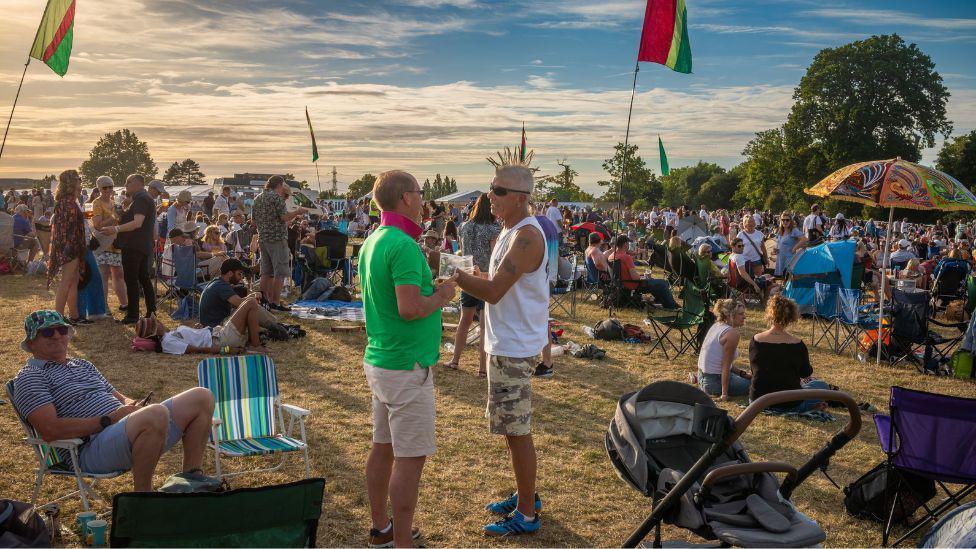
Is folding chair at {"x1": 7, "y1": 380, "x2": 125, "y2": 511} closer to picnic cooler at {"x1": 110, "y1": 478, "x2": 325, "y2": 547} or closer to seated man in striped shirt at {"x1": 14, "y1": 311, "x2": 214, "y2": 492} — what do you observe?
A: seated man in striped shirt at {"x1": 14, "y1": 311, "x2": 214, "y2": 492}

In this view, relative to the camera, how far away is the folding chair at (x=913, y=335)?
332 inches

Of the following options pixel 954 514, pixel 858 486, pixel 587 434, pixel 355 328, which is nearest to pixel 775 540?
pixel 954 514

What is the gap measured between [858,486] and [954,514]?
159cm

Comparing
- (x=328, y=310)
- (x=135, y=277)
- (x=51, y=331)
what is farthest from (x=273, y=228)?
(x=51, y=331)

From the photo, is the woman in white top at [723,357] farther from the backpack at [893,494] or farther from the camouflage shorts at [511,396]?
the camouflage shorts at [511,396]

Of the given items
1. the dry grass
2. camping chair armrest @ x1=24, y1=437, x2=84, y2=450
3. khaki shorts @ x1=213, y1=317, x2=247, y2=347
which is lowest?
the dry grass

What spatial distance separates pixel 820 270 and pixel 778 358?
497 cm

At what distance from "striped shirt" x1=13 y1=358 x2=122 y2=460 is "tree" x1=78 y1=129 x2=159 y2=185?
9515 centimetres

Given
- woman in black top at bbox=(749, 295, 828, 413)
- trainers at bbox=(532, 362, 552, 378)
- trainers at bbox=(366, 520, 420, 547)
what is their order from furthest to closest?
trainers at bbox=(532, 362, 552, 378)
woman in black top at bbox=(749, 295, 828, 413)
trainers at bbox=(366, 520, 420, 547)

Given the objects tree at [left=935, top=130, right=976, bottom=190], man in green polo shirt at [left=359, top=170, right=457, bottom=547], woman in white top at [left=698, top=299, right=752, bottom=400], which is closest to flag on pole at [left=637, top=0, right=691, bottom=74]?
woman in white top at [left=698, top=299, right=752, bottom=400]

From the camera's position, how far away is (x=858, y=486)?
457 centimetres

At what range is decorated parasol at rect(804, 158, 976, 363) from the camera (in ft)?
24.9

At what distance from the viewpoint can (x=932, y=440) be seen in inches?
165

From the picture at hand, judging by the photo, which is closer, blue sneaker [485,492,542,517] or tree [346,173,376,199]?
blue sneaker [485,492,542,517]
